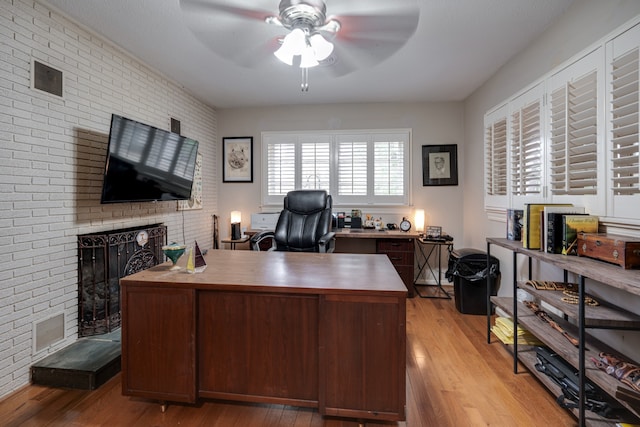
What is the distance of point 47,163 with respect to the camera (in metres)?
2.14

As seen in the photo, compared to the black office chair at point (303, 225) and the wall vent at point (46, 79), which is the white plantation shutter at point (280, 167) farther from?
the wall vent at point (46, 79)

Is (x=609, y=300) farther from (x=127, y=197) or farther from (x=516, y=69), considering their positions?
(x=127, y=197)

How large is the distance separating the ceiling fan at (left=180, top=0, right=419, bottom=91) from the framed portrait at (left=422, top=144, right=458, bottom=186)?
2165 millimetres

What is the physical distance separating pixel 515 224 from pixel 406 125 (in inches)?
90.6

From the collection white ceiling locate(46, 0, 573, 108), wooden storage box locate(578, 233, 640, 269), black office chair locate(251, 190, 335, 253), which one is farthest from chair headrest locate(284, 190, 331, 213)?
wooden storage box locate(578, 233, 640, 269)

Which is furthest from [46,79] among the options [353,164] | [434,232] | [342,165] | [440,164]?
[440,164]

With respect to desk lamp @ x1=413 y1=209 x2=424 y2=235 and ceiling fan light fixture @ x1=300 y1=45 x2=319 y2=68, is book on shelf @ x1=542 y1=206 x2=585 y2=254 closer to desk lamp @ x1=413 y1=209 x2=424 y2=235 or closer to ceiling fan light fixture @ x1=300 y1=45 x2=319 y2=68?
ceiling fan light fixture @ x1=300 y1=45 x2=319 y2=68

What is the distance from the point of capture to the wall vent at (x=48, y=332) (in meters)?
2.07

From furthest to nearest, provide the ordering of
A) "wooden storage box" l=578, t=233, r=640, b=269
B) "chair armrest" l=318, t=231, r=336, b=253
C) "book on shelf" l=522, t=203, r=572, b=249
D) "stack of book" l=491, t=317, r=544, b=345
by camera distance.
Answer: "chair armrest" l=318, t=231, r=336, b=253
"stack of book" l=491, t=317, r=544, b=345
"book on shelf" l=522, t=203, r=572, b=249
"wooden storage box" l=578, t=233, r=640, b=269

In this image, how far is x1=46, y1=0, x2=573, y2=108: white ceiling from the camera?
2.12 meters

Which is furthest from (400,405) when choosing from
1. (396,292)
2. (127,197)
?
(127,197)

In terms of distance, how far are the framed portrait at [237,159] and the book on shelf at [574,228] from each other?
3792 millimetres

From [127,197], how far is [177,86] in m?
1.71

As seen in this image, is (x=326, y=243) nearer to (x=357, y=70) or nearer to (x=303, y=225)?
(x=303, y=225)
